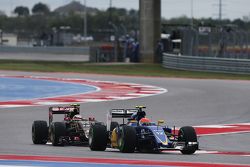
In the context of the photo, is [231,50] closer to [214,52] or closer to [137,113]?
[214,52]

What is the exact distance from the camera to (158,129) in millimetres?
12281

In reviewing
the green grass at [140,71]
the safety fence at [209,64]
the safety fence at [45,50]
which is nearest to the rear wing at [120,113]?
the green grass at [140,71]

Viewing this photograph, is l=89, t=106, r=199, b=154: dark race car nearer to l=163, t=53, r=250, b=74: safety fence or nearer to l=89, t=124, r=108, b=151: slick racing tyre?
l=89, t=124, r=108, b=151: slick racing tyre

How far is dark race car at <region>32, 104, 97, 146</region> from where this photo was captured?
13.5 metres

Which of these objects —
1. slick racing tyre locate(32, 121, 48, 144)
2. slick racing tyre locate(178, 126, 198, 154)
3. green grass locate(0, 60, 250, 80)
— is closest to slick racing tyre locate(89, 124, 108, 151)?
slick racing tyre locate(178, 126, 198, 154)

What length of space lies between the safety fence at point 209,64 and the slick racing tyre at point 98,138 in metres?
27.9

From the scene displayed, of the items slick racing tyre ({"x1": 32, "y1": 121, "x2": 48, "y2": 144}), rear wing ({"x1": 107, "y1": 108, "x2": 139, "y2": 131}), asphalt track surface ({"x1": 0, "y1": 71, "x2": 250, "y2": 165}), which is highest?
rear wing ({"x1": 107, "y1": 108, "x2": 139, "y2": 131})

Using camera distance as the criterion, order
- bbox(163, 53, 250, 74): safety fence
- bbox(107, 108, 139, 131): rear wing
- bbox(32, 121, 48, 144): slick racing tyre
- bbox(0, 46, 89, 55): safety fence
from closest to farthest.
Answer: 1. bbox(107, 108, 139, 131): rear wing
2. bbox(32, 121, 48, 144): slick racing tyre
3. bbox(163, 53, 250, 74): safety fence
4. bbox(0, 46, 89, 55): safety fence

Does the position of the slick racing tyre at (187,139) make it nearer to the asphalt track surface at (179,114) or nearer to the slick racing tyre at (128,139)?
the asphalt track surface at (179,114)

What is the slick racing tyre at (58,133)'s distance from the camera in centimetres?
1343

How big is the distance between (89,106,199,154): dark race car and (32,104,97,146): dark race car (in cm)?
78

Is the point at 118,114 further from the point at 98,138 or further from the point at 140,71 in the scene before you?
the point at 140,71

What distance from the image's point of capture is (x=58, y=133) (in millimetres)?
13438

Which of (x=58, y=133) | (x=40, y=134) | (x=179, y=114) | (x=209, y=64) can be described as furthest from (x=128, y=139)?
(x=209, y=64)
